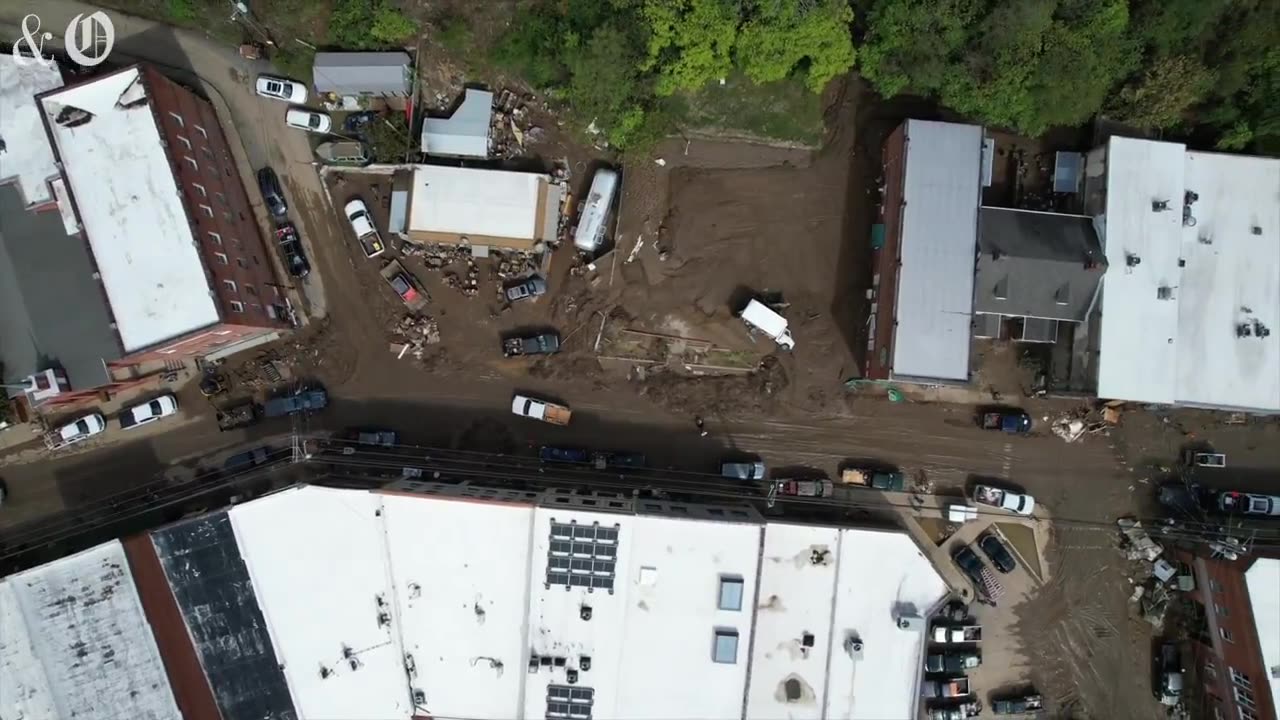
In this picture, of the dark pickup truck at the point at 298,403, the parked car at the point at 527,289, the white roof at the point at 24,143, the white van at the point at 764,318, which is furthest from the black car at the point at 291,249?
the white van at the point at 764,318

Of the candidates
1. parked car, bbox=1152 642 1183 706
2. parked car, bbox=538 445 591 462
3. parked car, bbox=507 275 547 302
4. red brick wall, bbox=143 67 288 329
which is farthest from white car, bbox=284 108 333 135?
parked car, bbox=1152 642 1183 706

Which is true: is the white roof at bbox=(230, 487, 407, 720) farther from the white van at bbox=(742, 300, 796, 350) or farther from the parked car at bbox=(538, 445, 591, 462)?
the white van at bbox=(742, 300, 796, 350)

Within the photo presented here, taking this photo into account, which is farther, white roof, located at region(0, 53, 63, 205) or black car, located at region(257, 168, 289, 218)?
black car, located at region(257, 168, 289, 218)

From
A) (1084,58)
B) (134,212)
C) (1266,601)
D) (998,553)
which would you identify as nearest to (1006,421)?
(998,553)

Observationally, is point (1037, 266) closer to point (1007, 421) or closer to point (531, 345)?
point (1007, 421)

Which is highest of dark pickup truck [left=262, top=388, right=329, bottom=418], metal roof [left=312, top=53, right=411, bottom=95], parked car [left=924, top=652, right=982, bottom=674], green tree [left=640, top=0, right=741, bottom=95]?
green tree [left=640, top=0, right=741, bottom=95]

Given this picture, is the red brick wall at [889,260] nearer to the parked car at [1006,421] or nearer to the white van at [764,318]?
the white van at [764,318]

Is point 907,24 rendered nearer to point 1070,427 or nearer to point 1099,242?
point 1099,242
